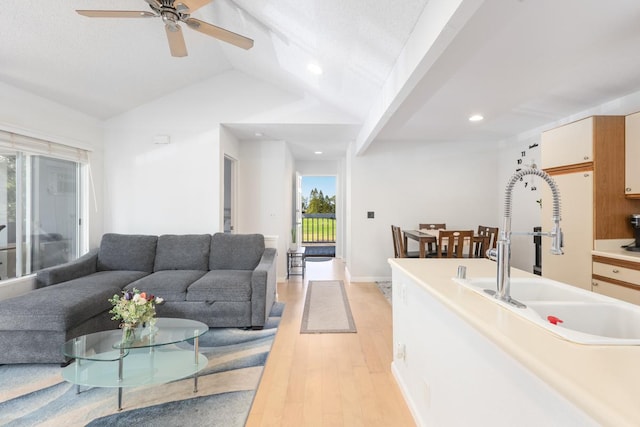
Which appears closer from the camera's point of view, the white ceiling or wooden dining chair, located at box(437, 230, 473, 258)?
the white ceiling

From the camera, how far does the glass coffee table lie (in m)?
1.96

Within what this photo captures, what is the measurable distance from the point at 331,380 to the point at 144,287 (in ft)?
6.95

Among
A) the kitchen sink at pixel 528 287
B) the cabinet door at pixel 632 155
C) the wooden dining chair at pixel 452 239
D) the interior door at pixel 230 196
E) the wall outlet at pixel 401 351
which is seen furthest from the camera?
the interior door at pixel 230 196

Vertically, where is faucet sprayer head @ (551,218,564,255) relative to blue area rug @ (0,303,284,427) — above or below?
above

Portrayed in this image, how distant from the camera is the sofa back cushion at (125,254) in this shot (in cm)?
381

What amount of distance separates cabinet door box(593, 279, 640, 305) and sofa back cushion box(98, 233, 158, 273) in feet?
15.3

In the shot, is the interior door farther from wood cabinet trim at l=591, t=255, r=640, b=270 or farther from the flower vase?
wood cabinet trim at l=591, t=255, r=640, b=270

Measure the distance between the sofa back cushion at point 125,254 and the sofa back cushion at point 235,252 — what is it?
0.77 m

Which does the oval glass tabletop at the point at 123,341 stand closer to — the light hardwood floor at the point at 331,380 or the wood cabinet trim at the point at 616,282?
the light hardwood floor at the point at 331,380

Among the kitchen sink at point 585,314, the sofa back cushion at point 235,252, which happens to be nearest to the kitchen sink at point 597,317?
the kitchen sink at point 585,314

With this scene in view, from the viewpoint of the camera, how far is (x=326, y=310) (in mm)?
A: 3830

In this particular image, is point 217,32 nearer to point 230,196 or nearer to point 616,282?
point 230,196

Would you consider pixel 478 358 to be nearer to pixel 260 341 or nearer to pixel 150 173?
pixel 260 341

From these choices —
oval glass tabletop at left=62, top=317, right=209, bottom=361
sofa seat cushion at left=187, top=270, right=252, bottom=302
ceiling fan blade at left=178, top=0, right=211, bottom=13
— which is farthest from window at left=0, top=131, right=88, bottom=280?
ceiling fan blade at left=178, top=0, right=211, bottom=13
